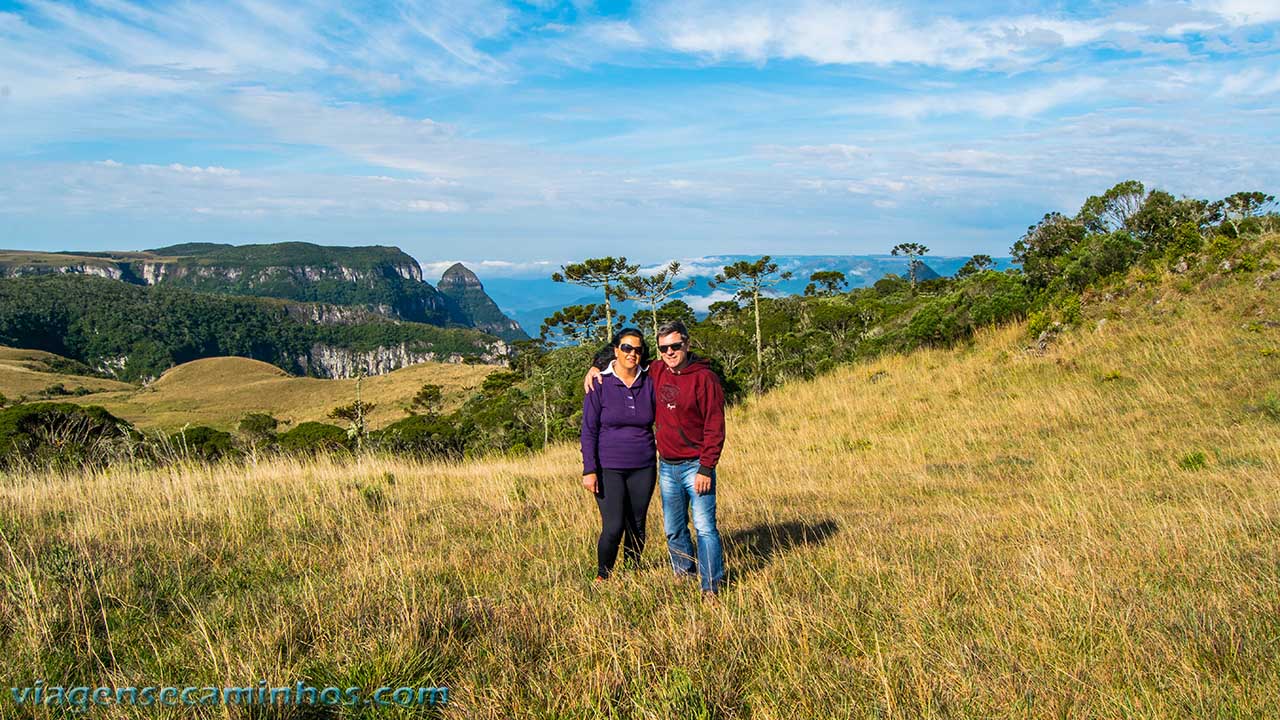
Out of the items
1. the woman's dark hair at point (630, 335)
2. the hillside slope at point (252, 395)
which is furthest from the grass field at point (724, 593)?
the hillside slope at point (252, 395)

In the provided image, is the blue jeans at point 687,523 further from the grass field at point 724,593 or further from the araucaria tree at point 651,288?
the araucaria tree at point 651,288

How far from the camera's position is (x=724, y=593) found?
12.9 ft

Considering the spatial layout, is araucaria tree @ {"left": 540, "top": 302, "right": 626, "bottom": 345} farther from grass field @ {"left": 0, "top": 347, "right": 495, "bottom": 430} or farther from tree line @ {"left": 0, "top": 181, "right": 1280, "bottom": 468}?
grass field @ {"left": 0, "top": 347, "right": 495, "bottom": 430}

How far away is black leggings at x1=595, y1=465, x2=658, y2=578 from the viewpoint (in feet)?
14.1

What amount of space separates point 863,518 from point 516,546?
2986 mm

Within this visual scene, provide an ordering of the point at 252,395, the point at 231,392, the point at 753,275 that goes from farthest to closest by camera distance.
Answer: the point at 231,392 → the point at 252,395 → the point at 753,275

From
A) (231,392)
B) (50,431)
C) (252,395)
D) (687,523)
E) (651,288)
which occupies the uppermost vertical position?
(651,288)

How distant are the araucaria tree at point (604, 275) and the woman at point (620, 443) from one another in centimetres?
3097

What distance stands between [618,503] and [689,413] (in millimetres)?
711

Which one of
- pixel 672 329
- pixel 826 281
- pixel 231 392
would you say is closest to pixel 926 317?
pixel 672 329

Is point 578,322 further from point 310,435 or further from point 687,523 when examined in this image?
point 687,523

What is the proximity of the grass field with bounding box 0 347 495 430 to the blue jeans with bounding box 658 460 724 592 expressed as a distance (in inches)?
2531

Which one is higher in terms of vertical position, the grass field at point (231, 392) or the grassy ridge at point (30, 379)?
the grassy ridge at point (30, 379)

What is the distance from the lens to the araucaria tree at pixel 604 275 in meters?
35.8
